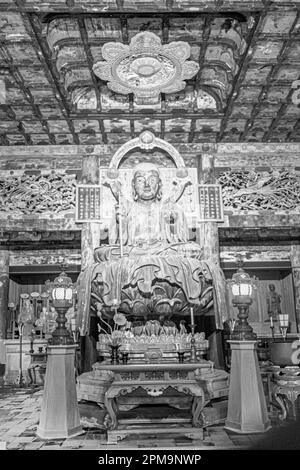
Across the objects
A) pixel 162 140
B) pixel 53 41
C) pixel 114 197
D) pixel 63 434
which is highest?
pixel 53 41

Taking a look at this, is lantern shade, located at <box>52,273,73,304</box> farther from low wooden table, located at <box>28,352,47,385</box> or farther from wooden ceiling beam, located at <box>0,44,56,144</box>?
low wooden table, located at <box>28,352,47,385</box>

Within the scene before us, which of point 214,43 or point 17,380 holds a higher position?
point 214,43

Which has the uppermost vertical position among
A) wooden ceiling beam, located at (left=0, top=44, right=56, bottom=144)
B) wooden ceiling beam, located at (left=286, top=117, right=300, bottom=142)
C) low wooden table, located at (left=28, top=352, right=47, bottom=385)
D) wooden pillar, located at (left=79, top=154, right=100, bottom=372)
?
wooden ceiling beam, located at (left=0, top=44, right=56, bottom=144)

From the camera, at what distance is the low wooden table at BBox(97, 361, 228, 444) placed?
3158 millimetres

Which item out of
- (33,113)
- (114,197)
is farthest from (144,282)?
(33,113)

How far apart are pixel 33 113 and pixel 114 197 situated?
151cm

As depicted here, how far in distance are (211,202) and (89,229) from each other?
1709mm

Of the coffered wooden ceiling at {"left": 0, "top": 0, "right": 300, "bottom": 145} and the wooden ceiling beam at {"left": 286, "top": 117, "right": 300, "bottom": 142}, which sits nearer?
the coffered wooden ceiling at {"left": 0, "top": 0, "right": 300, "bottom": 145}

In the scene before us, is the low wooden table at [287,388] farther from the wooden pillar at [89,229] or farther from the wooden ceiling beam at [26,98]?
the wooden ceiling beam at [26,98]

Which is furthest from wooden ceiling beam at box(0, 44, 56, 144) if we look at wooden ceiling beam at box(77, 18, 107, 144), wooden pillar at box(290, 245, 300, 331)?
wooden pillar at box(290, 245, 300, 331)

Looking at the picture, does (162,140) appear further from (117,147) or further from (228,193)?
(228,193)

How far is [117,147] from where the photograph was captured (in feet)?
21.2

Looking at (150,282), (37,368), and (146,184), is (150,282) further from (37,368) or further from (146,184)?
(37,368)

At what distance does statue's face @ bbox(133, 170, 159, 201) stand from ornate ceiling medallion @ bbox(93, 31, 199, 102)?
951 mm
